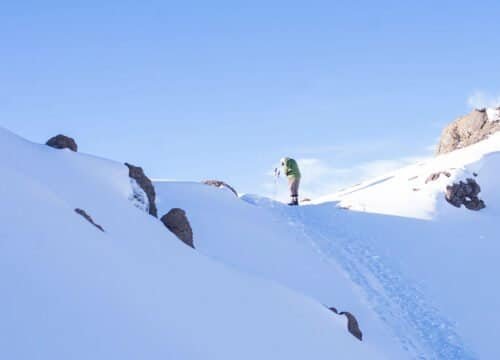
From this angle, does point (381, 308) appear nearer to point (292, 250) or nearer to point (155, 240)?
point (292, 250)

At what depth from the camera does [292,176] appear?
89.0ft

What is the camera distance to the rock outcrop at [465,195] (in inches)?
984

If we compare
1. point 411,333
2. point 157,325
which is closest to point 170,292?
point 157,325

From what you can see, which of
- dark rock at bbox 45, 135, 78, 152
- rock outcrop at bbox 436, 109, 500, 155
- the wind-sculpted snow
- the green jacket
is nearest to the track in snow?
the wind-sculpted snow

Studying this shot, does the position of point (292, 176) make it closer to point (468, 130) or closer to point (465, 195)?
point (465, 195)

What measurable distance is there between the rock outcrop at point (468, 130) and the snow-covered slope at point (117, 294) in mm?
30814

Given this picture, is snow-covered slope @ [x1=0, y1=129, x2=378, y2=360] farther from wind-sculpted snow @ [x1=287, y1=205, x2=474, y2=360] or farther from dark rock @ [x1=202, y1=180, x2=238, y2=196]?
dark rock @ [x1=202, y1=180, x2=238, y2=196]

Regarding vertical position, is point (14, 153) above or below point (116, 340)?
above

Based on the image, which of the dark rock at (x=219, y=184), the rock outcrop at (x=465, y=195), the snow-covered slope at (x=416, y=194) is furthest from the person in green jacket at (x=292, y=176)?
the rock outcrop at (x=465, y=195)

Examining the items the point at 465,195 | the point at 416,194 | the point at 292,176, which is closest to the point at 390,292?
the point at 416,194

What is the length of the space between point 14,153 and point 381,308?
10.0 metres

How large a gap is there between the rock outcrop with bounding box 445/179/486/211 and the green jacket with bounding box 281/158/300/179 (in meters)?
6.56

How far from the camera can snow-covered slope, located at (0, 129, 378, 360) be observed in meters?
5.85

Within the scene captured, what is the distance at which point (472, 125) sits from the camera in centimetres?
4128
